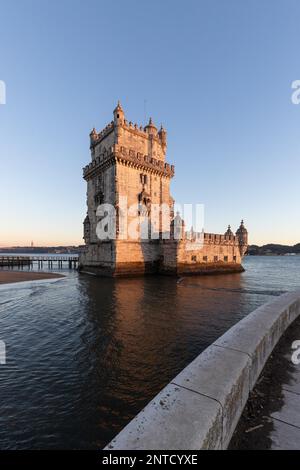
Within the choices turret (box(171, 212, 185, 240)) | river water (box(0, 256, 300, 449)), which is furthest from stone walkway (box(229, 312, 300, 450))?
turret (box(171, 212, 185, 240))

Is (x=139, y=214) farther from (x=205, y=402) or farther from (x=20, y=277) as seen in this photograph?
(x=205, y=402)

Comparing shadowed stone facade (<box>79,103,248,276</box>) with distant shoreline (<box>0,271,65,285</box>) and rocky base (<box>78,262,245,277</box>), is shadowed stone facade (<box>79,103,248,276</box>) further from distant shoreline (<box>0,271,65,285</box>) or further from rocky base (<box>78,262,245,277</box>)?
distant shoreline (<box>0,271,65,285</box>)

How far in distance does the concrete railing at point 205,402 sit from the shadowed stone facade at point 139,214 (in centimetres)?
2499

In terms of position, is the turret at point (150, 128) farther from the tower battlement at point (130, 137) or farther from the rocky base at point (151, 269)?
the rocky base at point (151, 269)

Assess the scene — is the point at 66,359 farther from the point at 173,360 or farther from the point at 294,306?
the point at 294,306

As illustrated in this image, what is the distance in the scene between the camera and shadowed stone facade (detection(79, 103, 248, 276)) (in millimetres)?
28922

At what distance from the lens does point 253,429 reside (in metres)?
2.49

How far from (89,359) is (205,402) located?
5.94 meters

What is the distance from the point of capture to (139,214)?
101ft

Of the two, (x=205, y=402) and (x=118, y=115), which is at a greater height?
(x=118, y=115)

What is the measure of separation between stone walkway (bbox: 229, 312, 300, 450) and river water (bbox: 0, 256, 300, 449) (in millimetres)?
2649

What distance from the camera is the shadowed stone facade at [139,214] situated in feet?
94.9

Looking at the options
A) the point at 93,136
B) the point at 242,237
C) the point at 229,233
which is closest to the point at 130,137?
the point at 93,136
